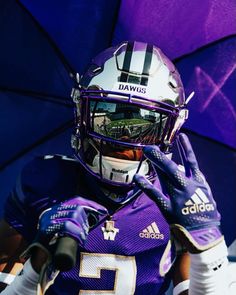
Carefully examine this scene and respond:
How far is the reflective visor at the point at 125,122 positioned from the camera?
5.81 ft

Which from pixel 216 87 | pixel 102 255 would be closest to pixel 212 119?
pixel 216 87

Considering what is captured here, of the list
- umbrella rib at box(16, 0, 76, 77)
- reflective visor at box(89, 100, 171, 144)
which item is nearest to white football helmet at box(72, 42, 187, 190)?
reflective visor at box(89, 100, 171, 144)

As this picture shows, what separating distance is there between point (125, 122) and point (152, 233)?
342 mm

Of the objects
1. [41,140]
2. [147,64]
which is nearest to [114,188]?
[147,64]

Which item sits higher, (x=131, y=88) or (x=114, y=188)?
(x=131, y=88)

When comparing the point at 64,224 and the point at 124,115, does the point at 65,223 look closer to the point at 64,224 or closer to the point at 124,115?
the point at 64,224

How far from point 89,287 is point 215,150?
3.17 feet

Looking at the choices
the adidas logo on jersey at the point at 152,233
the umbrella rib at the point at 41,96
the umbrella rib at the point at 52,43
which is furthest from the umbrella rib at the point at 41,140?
the adidas logo on jersey at the point at 152,233

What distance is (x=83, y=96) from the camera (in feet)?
6.02

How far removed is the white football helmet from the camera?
1771 millimetres

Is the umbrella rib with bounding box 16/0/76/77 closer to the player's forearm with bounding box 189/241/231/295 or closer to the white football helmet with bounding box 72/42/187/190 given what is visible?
the white football helmet with bounding box 72/42/187/190

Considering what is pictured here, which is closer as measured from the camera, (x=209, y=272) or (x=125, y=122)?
(x=209, y=272)

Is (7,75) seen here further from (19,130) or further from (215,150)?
(215,150)

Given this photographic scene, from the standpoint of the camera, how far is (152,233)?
179 centimetres
